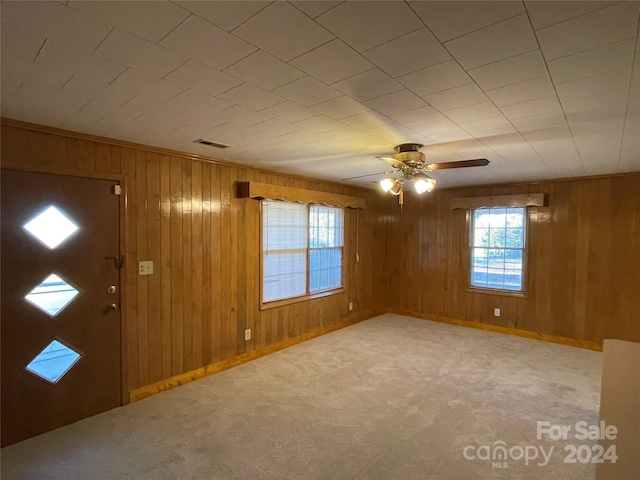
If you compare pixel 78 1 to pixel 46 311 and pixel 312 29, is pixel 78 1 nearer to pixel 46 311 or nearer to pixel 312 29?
pixel 312 29

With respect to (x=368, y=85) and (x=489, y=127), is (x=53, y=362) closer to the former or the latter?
(x=368, y=85)

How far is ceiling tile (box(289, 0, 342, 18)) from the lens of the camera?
1168 mm

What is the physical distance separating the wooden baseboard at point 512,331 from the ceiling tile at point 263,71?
17.0 feet

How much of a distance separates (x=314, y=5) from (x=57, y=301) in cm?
286

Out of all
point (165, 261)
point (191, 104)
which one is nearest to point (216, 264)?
point (165, 261)

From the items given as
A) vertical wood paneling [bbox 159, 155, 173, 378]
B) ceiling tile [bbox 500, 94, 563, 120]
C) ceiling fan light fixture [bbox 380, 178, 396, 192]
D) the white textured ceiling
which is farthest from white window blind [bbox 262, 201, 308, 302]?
ceiling tile [bbox 500, 94, 563, 120]

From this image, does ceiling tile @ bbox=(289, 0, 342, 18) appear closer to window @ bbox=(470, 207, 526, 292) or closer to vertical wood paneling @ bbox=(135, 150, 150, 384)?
vertical wood paneling @ bbox=(135, 150, 150, 384)

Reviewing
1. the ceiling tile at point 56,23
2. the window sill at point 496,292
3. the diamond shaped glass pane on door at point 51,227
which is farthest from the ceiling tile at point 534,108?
the window sill at point 496,292

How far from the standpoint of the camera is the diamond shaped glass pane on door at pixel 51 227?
2.57 metres

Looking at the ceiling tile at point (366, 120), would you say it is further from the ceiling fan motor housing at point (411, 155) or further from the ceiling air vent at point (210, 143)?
the ceiling air vent at point (210, 143)

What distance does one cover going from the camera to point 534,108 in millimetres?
2148

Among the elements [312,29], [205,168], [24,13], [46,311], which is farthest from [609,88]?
[46,311]

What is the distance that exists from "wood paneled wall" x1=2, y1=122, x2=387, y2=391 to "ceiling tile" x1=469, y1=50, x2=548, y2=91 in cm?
279

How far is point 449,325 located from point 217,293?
157 inches
